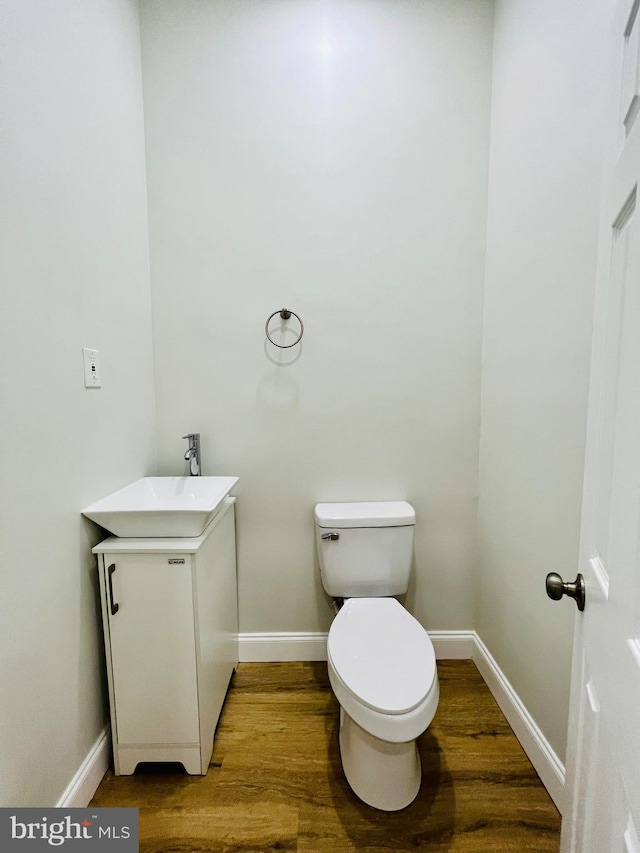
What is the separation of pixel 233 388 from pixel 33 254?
822 millimetres

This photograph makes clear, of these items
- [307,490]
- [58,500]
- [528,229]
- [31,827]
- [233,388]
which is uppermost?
[528,229]

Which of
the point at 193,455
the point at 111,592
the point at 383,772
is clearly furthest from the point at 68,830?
the point at 193,455

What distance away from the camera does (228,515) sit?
5.20ft

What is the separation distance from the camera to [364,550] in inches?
61.7

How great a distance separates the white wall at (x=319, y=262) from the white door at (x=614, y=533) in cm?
101

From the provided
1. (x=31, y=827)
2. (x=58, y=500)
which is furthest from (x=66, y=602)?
(x=31, y=827)

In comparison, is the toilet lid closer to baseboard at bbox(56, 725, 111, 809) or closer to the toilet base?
the toilet base

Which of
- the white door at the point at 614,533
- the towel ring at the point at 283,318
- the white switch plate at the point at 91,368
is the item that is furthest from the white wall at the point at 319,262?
the white door at the point at 614,533

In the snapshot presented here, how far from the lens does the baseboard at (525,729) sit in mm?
1151

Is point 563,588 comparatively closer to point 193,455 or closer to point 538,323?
point 538,323

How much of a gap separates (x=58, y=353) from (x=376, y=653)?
4.13ft

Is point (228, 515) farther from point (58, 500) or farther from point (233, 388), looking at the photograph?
point (58, 500)

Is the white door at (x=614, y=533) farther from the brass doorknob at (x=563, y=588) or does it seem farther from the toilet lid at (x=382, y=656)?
the toilet lid at (x=382, y=656)

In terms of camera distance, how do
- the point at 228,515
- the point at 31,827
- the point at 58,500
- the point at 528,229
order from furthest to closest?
the point at 228,515 → the point at 528,229 → the point at 58,500 → the point at 31,827
